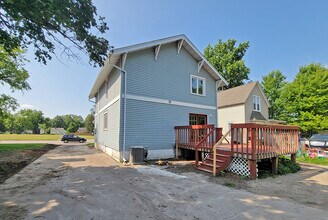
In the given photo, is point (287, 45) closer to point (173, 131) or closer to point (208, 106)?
point (208, 106)

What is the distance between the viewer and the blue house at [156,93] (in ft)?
32.1

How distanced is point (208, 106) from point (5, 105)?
21.3 metres

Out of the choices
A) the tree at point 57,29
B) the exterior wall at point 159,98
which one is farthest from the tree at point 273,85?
the tree at point 57,29

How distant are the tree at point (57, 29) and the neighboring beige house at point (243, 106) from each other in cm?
1624

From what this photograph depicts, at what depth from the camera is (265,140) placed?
281 inches

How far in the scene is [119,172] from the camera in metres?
7.31

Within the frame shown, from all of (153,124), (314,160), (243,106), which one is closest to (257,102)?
(243,106)

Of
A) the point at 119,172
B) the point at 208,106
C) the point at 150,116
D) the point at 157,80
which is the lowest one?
the point at 119,172

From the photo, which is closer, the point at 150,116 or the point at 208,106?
the point at 150,116

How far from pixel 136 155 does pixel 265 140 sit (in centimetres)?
578

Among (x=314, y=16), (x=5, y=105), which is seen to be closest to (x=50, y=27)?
(x=314, y=16)

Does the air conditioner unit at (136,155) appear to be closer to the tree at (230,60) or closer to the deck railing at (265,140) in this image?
the deck railing at (265,140)

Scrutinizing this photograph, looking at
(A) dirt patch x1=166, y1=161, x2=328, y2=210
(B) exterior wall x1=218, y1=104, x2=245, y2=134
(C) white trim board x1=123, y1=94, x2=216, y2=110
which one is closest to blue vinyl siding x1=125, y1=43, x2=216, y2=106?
(C) white trim board x1=123, y1=94, x2=216, y2=110

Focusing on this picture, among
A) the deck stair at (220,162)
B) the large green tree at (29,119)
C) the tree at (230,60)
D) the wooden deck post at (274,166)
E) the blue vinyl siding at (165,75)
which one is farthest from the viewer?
the large green tree at (29,119)
